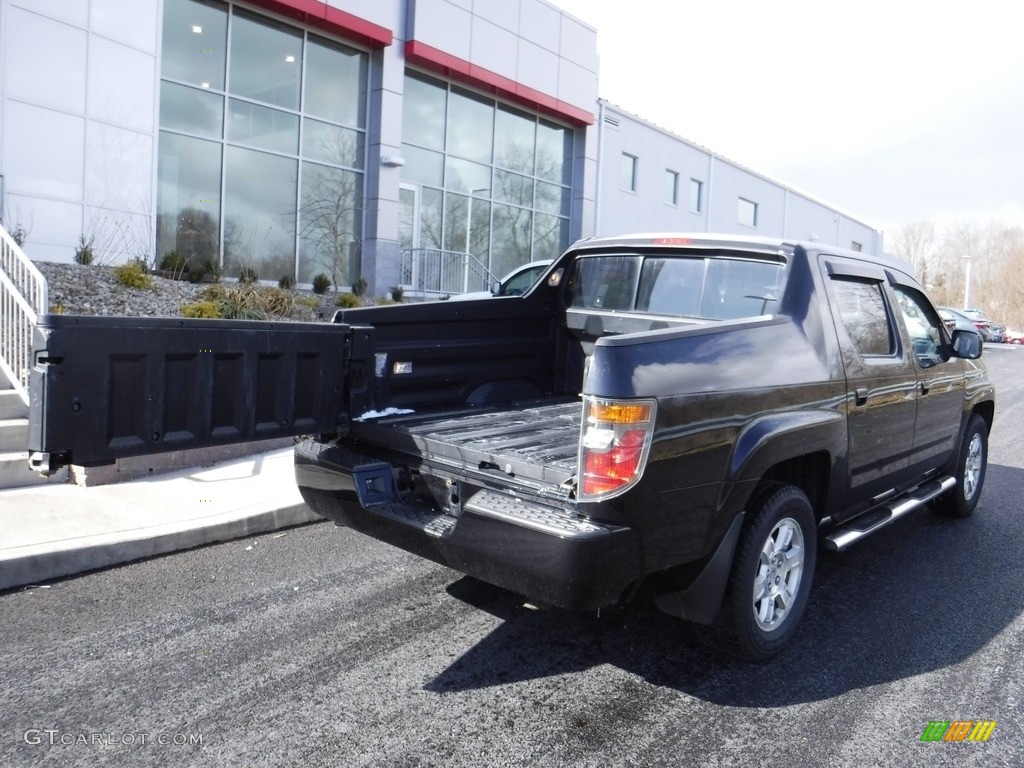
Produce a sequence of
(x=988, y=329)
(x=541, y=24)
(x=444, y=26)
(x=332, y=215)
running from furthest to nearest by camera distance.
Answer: (x=988, y=329) → (x=541, y=24) → (x=444, y=26) → (x=332, y=215)

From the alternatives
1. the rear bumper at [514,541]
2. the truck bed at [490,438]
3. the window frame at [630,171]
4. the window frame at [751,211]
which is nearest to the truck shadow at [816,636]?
the rear bumper at [514,541]

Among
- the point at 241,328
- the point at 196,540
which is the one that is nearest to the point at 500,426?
the point at 241,328

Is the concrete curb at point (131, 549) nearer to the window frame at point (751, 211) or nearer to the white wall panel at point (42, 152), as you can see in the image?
the white wall panel at point (42, 152)

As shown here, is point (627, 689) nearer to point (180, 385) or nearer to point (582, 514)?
point (582, 514)

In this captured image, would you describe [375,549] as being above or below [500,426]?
below

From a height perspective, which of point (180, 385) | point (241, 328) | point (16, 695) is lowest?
point (16, 695)

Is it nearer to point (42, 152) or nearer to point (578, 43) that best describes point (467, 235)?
point (578, 43)

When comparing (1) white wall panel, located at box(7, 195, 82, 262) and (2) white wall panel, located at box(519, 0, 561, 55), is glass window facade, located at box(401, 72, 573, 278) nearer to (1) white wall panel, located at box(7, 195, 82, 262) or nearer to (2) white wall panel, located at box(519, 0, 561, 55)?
(2) white wall panel, located at box(519, 0, 561, 55)

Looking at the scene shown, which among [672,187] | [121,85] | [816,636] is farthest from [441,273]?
[816,636]

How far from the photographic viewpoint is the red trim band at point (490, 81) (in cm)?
1840

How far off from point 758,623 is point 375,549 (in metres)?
2.56

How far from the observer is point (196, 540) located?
5.31 meters

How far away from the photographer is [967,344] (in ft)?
18.1

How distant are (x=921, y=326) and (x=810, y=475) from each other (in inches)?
81.7
